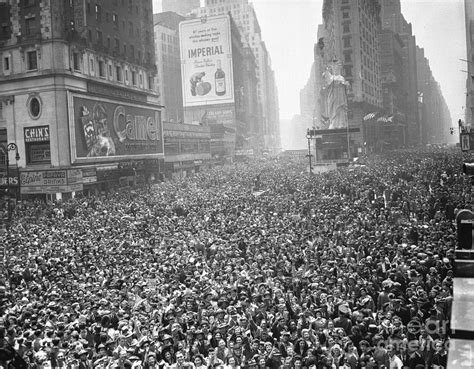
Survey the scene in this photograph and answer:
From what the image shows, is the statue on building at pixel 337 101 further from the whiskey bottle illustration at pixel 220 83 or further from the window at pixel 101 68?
the whiskey bottle illustration at pixel 220 83

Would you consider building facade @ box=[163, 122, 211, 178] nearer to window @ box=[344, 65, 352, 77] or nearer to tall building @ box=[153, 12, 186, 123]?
window @ box=[344, 65, 352, 77]

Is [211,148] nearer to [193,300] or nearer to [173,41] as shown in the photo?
[173,41]

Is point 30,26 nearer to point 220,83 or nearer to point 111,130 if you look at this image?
point 111,130

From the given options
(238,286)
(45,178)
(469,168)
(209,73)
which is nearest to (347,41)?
(209,73)

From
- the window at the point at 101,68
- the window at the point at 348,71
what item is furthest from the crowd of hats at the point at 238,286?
the window at the point at 348,71

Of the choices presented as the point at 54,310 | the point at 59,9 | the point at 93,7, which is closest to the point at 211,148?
the point at 93,7

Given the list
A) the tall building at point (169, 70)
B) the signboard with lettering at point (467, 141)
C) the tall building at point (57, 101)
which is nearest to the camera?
the signboard with lettering at point (467, 141)
